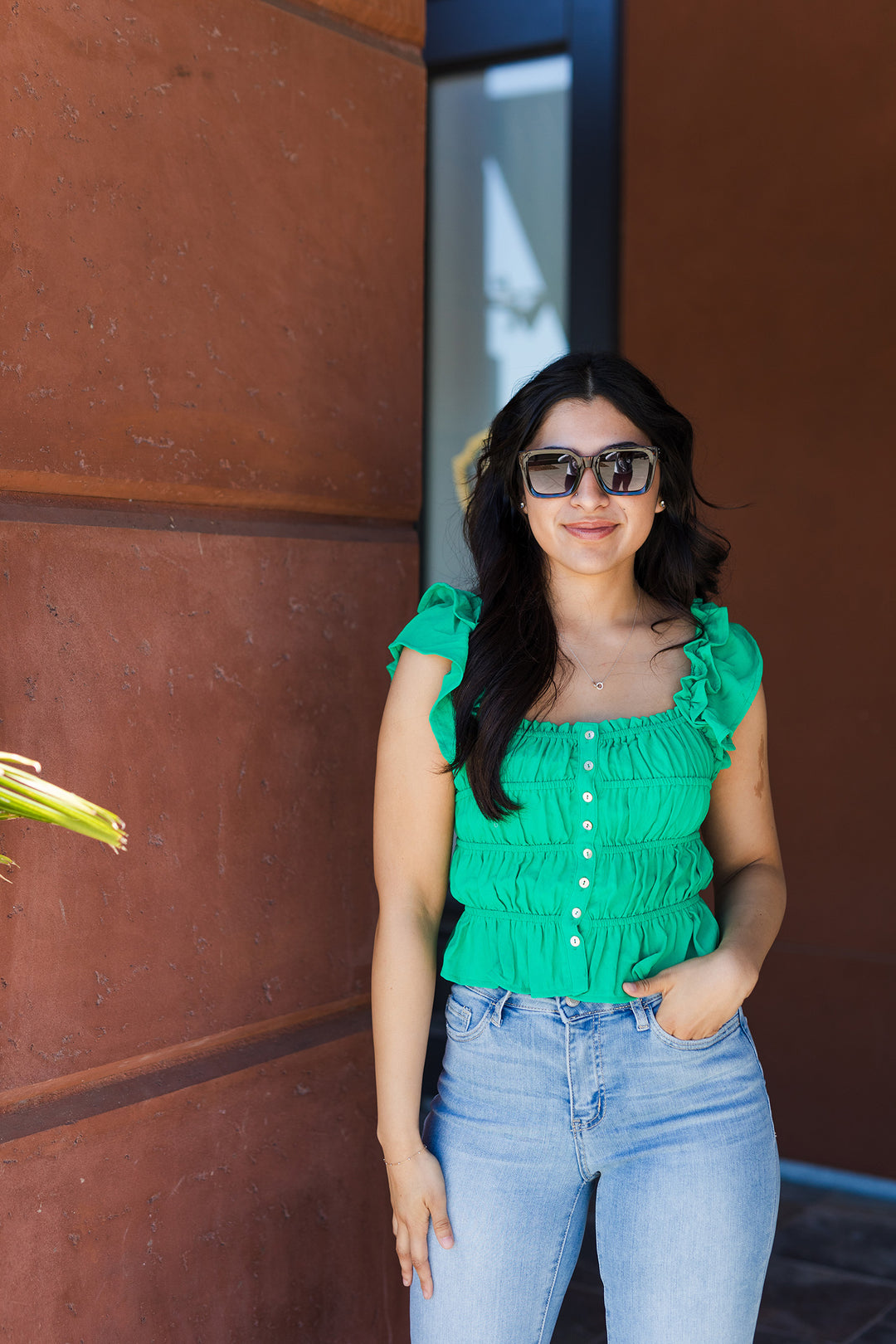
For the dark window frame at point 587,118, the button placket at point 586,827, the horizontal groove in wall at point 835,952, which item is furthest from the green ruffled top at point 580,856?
the dark window frame at point 587,118

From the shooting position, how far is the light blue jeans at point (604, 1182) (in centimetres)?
167

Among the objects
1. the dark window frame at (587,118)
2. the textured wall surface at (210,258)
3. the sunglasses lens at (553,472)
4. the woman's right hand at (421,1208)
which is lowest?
the woman's right hand at (421,1208)

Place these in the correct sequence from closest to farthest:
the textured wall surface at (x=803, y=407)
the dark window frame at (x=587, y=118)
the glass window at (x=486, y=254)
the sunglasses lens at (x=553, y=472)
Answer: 1. the sunglasses lens at (x=553, y=472)
2. the textured wall surface at (x=803, y=407)
3. the dark window frame at (x=587, y=118)
4. the glass window at (x=486, y=254)

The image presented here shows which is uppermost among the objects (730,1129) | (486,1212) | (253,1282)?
(730,1129)

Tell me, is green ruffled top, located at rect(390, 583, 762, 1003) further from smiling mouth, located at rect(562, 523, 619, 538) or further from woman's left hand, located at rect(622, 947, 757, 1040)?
smiling mouth, located at rect(562, 523, 619, 538)

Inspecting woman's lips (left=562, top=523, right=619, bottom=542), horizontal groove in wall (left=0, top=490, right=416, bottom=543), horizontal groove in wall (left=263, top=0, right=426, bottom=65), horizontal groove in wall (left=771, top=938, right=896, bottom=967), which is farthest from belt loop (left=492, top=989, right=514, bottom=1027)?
horizontal groove in wall (left=771, top=938, right=896, bottom=967)

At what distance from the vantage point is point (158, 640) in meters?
1.99

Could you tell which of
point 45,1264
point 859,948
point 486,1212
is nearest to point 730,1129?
point 486,1212

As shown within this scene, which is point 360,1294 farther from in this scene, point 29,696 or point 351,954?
point 29,696

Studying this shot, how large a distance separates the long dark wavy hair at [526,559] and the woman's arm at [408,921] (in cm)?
6

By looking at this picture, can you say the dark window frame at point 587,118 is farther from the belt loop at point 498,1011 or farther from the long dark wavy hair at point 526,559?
the belt loop at point 498,1011

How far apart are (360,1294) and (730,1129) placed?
98 centimetres

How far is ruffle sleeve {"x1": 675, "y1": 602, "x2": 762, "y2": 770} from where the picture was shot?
6.35 ft

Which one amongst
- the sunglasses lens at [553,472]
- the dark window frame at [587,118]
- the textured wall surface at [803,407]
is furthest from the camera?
the dark window frame at [587,118]
